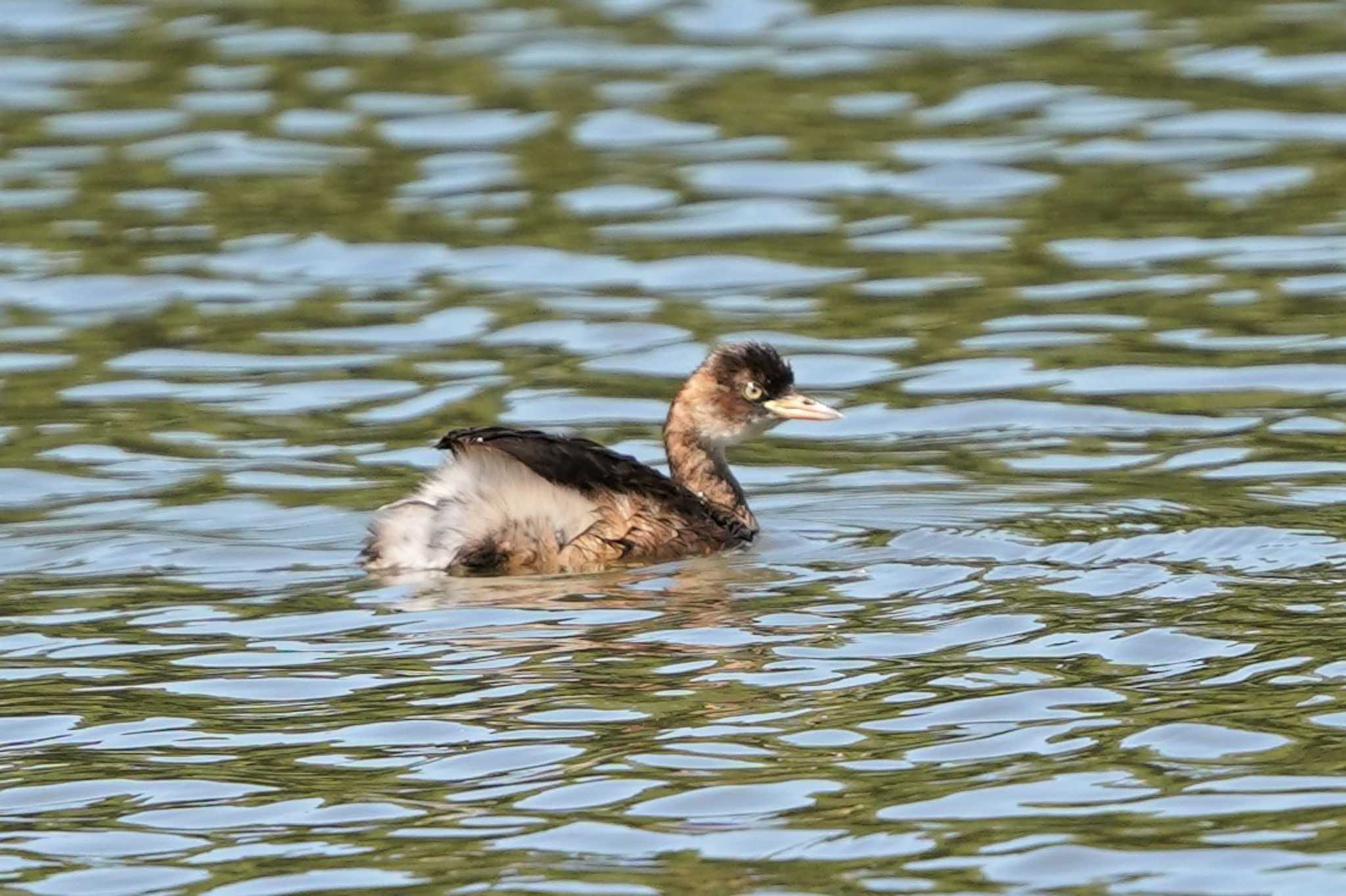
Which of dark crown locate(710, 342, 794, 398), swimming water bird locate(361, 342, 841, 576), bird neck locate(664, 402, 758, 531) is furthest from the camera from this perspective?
dark crown locate(710, 342, 794, 398)

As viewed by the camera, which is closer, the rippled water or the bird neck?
the rippled water

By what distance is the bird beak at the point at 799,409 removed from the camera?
1100 cm

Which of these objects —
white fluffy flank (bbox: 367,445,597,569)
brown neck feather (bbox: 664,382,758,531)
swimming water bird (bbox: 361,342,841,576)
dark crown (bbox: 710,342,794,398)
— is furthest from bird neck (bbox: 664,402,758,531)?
white fluffy flank (bbox: 367,445,597,569)

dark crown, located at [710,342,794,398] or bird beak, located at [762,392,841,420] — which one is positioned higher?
dark crown, located at [710,342,794,398]

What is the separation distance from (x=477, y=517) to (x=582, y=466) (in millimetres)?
374

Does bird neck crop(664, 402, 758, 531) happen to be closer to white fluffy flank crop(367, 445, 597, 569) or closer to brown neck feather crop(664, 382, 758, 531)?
brown neck feather crop(664, 382, 758, 531)

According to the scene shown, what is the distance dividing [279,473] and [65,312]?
298 centimetres

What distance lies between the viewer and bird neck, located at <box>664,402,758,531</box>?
10.8m

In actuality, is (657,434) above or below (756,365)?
below

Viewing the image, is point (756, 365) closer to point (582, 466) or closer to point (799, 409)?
point (799, 409)

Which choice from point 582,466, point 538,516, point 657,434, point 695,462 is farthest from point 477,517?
point 657,434

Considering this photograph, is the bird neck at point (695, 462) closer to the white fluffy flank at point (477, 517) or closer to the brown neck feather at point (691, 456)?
the brown neck feather at point (691, 456)

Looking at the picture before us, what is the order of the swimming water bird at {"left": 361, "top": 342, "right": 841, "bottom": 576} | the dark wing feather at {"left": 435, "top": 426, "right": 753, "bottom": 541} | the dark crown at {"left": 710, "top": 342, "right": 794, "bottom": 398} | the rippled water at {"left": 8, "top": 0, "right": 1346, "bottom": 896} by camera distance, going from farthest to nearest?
the dark crown at {"left": 710, "top": 342, "right": 794, "bottom": 398}
the swimming water bird at {"left": 361, "top": 342, "right": 841, "bottom": 576}
the dark wing feather at {"left": 435, "top": 426, "right": 753, "bottom": 541}
the rippled water at {"left": 8, "top": 0, "right": 1346, "bottom": 896}

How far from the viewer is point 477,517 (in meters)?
9.77
